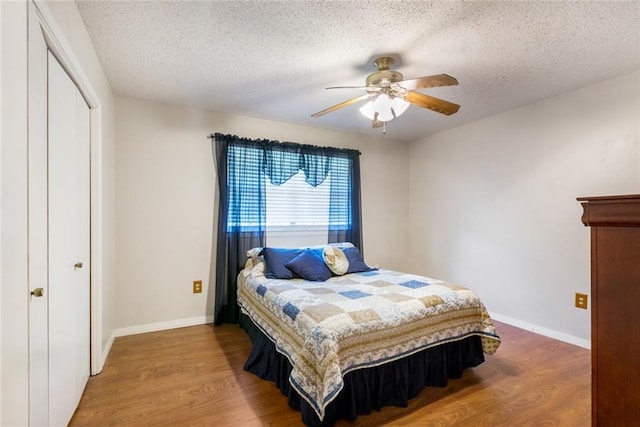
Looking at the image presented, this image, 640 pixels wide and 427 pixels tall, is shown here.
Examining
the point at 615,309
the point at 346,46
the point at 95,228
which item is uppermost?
the point at 346,46

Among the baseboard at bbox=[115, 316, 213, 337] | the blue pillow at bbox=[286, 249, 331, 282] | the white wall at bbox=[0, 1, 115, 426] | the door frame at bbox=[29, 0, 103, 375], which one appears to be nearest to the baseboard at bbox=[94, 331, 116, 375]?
the door frame at bbox=[29, 0, 103, 375]

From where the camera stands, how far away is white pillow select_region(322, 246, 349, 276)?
294 cm

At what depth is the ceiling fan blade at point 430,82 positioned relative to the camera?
6.12ft

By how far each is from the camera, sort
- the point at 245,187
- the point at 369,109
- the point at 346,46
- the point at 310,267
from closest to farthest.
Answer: the point at 346,46 < the point at 369,109 < the point at 310,267 < the point at 245,187

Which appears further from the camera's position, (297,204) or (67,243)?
(297,204)

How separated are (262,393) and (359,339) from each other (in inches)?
31.2

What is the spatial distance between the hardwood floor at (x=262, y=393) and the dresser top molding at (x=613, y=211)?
142 cm

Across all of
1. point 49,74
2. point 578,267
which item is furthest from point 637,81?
point 49,74

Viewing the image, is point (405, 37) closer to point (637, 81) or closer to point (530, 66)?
point (530, 66)

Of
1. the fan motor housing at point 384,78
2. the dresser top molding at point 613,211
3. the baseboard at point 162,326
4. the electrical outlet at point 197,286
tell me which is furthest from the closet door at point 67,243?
the dresser top molding at point 613,211

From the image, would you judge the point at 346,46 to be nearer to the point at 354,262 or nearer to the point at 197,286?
the point at 354,262

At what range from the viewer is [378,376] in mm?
1786

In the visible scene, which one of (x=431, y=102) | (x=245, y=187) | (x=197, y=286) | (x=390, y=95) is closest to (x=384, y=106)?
(x=390, y=95)
